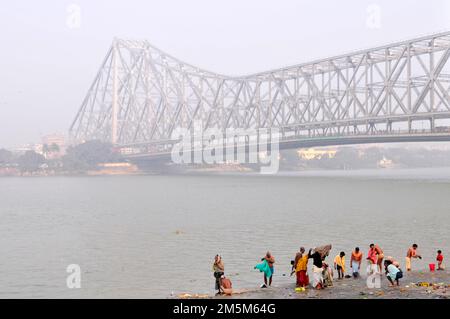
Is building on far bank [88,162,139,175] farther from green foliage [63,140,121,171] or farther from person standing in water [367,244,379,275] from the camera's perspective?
person standing in water [367,244,379,275]

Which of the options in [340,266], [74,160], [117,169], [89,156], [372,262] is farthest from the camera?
[74,160]

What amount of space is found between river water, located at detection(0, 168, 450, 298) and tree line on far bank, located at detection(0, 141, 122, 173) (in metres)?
86.6

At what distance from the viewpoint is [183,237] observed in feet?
97.9

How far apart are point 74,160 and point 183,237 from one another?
121m

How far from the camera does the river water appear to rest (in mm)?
19625

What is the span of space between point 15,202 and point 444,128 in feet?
161

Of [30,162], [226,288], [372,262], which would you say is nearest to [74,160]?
[30,162]

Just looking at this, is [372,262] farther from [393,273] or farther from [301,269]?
[301,269]

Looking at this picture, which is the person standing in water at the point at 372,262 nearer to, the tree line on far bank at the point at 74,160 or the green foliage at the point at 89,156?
the tree line on far bank at the point at 74,160

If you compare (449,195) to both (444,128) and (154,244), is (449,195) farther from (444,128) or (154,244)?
(154,244)

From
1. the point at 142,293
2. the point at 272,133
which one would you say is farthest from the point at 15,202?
the point at 272,133

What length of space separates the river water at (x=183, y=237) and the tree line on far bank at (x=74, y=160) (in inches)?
3411

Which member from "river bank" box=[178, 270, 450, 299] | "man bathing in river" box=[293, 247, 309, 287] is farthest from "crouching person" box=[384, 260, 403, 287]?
"man bathing in river" box=[293, 247, 309, 287]
